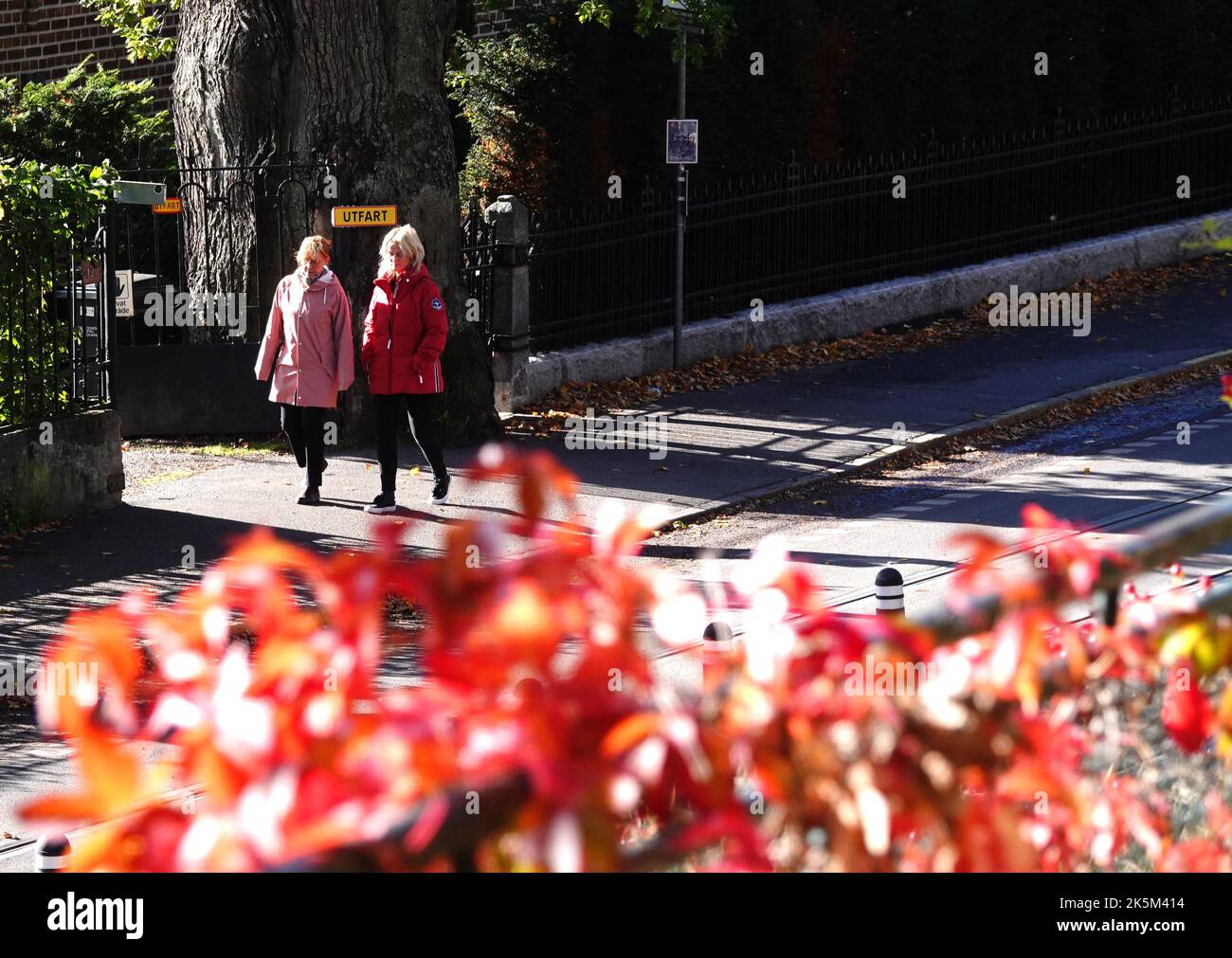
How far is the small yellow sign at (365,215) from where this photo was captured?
44.8 feet

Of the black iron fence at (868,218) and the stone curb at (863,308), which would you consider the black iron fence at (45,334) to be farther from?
the black iron fence at (868,218)

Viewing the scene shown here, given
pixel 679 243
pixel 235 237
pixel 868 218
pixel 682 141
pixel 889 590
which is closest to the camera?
pixel 889 590

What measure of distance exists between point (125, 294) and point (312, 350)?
296 centimetres

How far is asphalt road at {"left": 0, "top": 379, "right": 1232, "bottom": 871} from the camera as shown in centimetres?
1017

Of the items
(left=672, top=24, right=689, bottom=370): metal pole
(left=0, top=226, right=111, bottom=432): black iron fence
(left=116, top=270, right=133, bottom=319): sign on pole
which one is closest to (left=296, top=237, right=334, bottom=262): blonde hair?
(left=0, top=226, right=111, bottom=432): black iron fence

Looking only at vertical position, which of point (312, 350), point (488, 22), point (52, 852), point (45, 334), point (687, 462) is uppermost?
point (488, 22)

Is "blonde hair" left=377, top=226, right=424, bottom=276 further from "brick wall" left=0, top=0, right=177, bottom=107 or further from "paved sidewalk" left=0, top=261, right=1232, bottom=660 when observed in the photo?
"brick wall" left=0, top=0, right=177, bottom=107

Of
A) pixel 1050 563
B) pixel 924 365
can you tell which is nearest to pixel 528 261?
pixel 924 365

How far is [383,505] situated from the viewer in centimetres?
1180


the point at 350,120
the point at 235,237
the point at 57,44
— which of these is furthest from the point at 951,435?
the point at 57,44

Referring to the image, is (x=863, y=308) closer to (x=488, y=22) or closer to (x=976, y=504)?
(x=488, y=22)

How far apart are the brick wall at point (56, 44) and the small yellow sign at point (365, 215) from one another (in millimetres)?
12742

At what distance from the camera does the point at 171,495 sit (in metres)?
Result: 12.3
